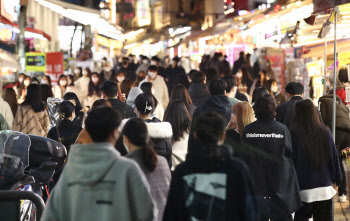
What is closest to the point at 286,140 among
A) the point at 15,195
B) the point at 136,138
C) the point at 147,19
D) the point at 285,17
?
the point at 136,138

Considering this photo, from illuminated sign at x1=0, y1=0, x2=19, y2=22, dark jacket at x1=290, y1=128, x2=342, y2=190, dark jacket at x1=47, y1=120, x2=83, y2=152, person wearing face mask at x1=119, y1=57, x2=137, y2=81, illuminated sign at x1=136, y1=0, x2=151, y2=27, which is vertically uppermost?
illuminated sign at x1=136, y1=0, x2=151, y2=27

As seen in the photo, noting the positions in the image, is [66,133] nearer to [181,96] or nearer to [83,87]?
[181,96]

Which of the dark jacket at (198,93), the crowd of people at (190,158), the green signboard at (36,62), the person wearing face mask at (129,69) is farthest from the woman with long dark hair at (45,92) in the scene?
the green signboard at (36,62)

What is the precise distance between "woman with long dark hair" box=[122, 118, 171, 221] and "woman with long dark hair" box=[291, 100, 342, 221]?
3.02m

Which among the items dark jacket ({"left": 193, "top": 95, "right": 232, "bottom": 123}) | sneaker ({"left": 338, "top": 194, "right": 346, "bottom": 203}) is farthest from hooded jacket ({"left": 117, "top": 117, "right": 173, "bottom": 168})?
sneaker ({"left": 338, "top": 194, "right": 346, "bottom": 203})

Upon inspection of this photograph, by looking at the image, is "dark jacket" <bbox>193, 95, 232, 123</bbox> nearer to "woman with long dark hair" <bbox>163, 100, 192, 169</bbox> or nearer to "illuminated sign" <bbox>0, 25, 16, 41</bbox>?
"woman with long dark hair" <bbox>163, 100, 192, 169</bbox>

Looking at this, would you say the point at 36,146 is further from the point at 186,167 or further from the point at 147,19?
the point at 147,19

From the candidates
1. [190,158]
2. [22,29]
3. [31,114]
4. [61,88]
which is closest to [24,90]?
[61,88]

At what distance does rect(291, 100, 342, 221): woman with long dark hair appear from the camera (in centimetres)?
911

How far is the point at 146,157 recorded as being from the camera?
6.27 meters

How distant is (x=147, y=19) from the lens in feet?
550

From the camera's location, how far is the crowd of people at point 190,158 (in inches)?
211

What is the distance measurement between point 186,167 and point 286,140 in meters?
3.30

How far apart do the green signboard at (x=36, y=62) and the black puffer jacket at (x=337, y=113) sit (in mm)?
17024
